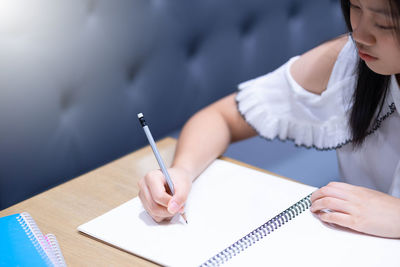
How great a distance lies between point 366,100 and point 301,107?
0.42 feet

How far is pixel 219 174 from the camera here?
2.88ft

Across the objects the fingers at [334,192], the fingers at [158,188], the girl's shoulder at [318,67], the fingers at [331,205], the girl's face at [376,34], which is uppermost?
the girl's face at [376,34]

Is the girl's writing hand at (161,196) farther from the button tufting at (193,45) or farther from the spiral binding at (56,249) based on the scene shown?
the button tufting at (193,45)

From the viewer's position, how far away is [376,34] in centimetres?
72

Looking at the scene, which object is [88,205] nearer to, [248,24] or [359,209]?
[359,209]

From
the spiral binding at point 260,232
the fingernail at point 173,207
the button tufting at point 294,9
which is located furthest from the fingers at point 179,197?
the button tufting at point 294,9

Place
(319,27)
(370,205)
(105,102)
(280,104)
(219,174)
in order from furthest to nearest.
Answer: (319,27) < (105,102) < (280,104) < (219,174) < (370,205)

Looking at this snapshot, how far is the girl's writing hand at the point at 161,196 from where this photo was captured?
0.73 m

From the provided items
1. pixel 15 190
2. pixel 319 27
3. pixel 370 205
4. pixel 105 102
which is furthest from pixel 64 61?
pixel 319 27

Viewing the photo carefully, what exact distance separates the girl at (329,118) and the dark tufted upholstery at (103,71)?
0.23 m

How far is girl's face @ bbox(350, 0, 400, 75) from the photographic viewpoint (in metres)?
0.70

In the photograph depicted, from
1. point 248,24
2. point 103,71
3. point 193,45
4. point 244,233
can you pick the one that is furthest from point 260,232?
point 248,24

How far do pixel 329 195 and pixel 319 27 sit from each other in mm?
1050

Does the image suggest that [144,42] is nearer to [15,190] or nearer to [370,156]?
[15,190]
